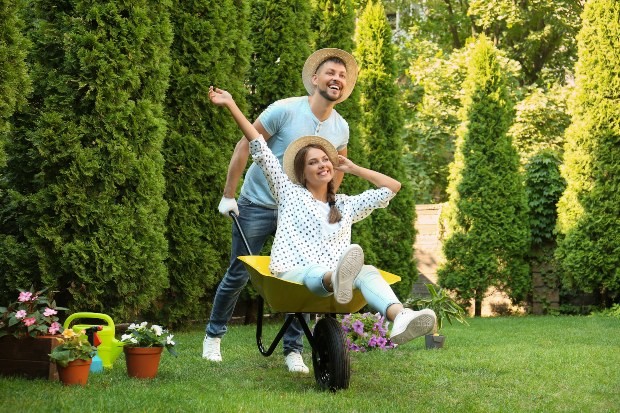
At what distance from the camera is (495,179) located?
9.83 metres

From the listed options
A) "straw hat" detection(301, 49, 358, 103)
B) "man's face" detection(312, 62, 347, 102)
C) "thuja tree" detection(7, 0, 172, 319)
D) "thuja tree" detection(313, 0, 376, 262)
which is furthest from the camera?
"thuja tree" detection(313, 0, 376, 262)

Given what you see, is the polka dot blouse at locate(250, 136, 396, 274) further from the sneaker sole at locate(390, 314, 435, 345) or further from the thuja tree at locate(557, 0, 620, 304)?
the thuja tree at locate(557, 0, 620, 304)

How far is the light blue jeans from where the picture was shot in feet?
10.4

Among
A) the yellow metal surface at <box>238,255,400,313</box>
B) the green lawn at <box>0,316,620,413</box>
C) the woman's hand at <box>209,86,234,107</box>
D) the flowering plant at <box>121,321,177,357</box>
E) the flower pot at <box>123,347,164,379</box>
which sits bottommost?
the green lawn at <box>0,316,620,413</box>

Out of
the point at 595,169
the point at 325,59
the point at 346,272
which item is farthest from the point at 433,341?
the point at 595,169

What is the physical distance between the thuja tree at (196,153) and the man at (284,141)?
203 cm

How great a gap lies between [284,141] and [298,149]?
0.36m

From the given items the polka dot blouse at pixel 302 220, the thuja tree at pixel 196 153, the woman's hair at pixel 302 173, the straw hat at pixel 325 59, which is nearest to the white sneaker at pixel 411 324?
the polka dot blouse at pixel 302 220

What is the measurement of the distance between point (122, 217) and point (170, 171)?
46.9 inches

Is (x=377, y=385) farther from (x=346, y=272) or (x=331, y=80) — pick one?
(x=331, y=80)

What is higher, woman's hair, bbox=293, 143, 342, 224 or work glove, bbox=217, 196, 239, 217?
woman's hair, bbox=293, 143, 342, 224

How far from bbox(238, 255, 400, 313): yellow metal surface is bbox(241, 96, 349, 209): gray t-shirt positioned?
67cm

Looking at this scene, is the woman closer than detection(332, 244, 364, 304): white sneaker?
No

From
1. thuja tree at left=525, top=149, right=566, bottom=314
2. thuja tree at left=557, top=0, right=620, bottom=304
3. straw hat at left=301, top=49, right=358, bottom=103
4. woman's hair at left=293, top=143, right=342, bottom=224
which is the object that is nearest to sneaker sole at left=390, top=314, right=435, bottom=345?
woman's hair at left=293, top=143, right=342, bottom=224
